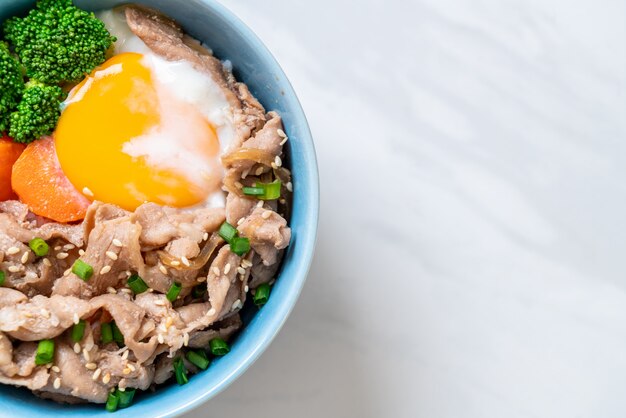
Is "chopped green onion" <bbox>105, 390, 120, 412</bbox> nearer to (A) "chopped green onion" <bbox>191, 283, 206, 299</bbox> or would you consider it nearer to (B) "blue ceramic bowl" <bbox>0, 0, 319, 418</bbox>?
(B) "blue ceramic bowl" <bbox>0, 0, 319, 418</bbox>

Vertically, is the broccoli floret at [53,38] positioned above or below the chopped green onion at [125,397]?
above

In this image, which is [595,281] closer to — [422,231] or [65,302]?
[422,231]

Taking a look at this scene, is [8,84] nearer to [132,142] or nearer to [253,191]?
[132,142]

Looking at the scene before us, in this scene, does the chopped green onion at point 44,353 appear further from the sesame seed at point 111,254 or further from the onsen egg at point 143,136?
the onsen egg at point 143,136

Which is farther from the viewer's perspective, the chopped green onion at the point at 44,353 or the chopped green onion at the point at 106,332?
the chopped green onion at the point at 106,332

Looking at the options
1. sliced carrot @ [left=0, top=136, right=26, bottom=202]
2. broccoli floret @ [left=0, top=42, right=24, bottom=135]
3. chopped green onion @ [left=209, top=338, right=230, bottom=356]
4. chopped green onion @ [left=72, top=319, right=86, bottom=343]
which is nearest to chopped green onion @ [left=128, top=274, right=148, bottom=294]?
chopped green onion @ [left=72, top=319, right=86, bottom=343]

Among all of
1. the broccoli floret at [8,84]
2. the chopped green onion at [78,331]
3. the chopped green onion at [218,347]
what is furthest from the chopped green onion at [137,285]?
the broccoli floret at [8,84]

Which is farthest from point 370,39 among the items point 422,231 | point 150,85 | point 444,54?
point 150,85
